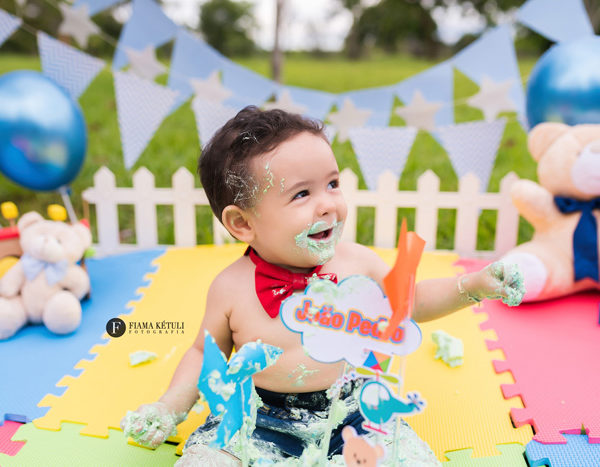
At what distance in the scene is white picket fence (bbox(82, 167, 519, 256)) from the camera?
2850 millimetres

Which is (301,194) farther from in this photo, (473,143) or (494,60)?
(494,60)

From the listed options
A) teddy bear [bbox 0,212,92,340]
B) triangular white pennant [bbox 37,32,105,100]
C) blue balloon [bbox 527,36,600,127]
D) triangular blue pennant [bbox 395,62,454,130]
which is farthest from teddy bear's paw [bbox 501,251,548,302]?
triangular white pennant [bbox 37,32,105,100]

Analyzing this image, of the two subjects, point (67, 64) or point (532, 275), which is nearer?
point (532, 275)

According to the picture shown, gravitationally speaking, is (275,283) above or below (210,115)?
below

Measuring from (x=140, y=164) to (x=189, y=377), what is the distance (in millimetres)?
3247

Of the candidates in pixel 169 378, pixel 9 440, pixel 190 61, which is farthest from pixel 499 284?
pixel 190 61

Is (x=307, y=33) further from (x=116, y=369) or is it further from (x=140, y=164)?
(x=116, y=369)

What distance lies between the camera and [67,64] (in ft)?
8.88

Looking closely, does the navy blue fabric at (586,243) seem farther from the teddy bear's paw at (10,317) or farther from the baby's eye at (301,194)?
the teddy bear's paw at (10,317)

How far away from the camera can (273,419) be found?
1.41 m

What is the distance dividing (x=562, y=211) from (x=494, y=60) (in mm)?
957

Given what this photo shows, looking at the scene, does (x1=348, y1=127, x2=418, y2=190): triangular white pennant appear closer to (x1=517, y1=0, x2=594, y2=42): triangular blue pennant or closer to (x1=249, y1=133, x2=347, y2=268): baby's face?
(x1=517, y1=0, x2=594, y2=42): triangular blue pennant

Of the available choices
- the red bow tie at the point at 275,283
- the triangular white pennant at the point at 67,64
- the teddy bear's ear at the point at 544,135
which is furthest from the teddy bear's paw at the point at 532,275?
the triangular white pennant at the point at 67,64

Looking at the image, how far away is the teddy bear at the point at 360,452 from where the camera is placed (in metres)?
0.94
